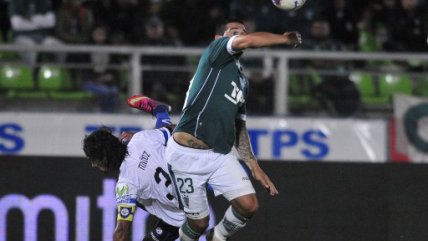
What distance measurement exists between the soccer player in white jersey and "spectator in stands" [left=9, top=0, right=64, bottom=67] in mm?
5151

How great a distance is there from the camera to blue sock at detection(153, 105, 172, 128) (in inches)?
335

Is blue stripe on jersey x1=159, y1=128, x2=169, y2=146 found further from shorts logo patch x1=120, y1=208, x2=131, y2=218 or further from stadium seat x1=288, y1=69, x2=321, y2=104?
stadium seat x1=288, y1=69, x2=321, y2=104

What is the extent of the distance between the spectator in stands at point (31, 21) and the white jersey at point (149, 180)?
5.37 metres

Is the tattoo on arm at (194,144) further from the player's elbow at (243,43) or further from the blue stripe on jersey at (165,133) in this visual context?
the player's elbow at (243,43)

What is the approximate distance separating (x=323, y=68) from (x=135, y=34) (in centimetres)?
252

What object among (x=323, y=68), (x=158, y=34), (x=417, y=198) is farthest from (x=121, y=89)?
(x=417, y=198)

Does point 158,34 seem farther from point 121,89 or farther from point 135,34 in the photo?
point 121,89

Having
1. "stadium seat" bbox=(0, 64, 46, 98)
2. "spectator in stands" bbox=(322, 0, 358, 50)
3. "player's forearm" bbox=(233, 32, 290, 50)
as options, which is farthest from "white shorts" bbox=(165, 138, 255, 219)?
"spectator in stands" bbox=(322, 0, 358, 50)

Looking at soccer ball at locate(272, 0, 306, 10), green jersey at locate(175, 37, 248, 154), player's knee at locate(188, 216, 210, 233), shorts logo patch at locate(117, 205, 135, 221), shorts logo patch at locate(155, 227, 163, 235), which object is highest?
soccer ball at locate(272, 0, 306, 10)

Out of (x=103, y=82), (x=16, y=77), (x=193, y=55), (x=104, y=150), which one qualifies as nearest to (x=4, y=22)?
(x=16, y=77)

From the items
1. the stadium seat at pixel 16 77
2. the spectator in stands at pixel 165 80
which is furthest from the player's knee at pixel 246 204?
the stadium seat at pixel 16 77

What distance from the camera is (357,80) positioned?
1295 cm

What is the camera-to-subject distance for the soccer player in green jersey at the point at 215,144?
7598mm

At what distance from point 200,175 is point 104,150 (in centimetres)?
73
